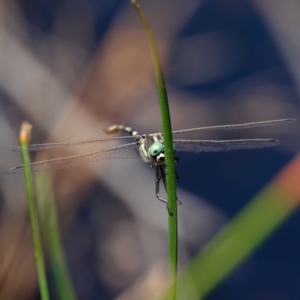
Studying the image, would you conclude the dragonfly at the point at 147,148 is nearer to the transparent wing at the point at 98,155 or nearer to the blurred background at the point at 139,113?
the transparent wing at the point at 98,155

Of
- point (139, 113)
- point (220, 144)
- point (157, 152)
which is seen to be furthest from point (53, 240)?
point (139, 113)

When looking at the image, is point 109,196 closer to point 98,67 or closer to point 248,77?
point 98,67

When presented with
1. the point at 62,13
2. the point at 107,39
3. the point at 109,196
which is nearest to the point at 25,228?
the point at 109,196

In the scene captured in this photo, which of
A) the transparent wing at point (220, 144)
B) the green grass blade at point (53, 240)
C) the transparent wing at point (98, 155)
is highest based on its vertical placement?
the transparent wing at point (98, 155)

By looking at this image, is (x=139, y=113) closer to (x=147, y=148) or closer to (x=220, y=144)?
(x=220, y=144)

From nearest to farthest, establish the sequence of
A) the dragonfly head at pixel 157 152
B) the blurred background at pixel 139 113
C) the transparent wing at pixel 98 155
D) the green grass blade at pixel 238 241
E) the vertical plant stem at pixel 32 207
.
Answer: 1. the vertical plant stem at pixel 32 207
2. the green grass blade at pixel 238 241
3. the dragonfly head at pixel 157 152
4. the transparent wing at pixel 98 155
5. the blurred background at pixel 139 113

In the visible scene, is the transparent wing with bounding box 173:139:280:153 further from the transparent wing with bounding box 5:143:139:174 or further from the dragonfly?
the transparent wing with bounding box 5:143:139:174

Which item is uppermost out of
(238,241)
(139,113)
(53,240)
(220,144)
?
(139,113)

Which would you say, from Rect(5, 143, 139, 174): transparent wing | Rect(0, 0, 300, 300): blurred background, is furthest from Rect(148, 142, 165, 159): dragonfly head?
Rect(0, 0, 300, 300): blurred background

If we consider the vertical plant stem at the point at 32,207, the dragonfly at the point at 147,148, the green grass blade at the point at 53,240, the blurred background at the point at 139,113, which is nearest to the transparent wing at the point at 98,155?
the dragonfly at the point at 147,148
